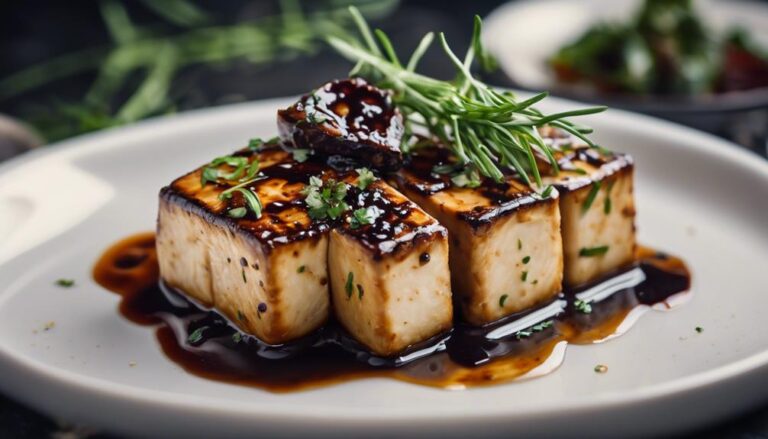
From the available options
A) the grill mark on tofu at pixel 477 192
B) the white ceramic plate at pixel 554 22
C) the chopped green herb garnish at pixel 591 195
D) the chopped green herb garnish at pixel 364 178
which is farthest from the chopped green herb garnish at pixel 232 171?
the white ceramic plate at pixel 554 22

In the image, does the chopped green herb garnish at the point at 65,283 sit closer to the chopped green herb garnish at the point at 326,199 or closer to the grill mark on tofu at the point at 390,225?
the chopped green herb garnish at the point at 326,199

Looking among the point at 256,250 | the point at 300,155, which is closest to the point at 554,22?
the point at 300,155

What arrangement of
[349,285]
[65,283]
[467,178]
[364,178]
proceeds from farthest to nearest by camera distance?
[65,283] → [467,178] → [364,178] → [349,285]

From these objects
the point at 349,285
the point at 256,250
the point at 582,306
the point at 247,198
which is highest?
the point at 247,198

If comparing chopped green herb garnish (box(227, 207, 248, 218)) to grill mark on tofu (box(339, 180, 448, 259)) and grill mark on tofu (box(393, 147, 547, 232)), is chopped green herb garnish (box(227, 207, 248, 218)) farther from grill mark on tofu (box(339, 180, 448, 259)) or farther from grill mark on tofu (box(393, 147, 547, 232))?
grill mark on tofu (box(393, 147, 547, 232))

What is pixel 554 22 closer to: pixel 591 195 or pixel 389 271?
pixel 591 195

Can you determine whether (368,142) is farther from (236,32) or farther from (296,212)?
(236,32)
